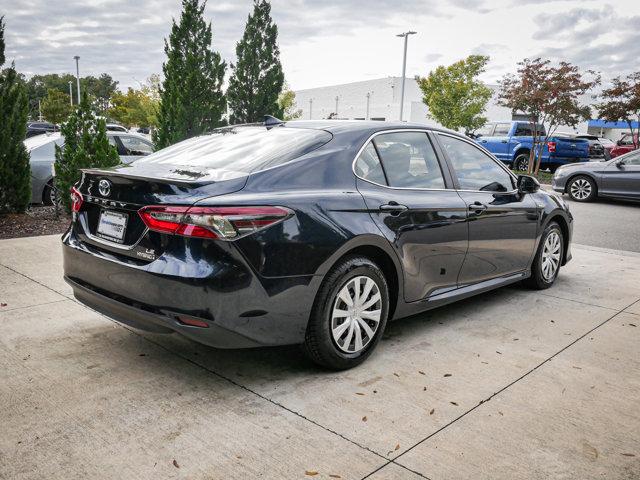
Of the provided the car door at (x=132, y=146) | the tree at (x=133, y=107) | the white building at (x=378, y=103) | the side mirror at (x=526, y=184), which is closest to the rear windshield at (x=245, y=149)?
the side mirror at (x=526, y=184)

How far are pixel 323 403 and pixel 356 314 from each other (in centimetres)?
63

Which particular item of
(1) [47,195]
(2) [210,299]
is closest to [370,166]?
(2) [210,299]

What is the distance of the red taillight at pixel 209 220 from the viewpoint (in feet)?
10.1

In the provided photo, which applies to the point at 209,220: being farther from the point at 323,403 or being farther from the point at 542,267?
the point at 542,267

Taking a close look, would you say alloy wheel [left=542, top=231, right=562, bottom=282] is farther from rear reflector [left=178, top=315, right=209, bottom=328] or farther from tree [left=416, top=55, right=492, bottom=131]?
tree [left=416, top=55, right=492, bottom=131]

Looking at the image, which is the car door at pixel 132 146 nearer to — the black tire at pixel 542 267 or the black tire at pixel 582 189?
the black tire at pixel 542 267

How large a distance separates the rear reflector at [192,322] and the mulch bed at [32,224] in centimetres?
570

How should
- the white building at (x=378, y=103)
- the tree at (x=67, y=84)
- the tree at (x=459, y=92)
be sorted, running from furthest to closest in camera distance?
the tree at (x=67, y=84) → the white building at (x=378, y=103) → the tree at (x=459, y=92)

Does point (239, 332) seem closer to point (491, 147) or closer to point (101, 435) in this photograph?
point (101, 435)

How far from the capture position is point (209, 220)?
308 cm

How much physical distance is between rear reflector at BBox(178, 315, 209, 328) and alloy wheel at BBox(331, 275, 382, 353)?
82 centimetres

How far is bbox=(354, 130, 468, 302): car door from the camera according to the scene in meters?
3.89

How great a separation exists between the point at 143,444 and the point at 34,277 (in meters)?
3.44

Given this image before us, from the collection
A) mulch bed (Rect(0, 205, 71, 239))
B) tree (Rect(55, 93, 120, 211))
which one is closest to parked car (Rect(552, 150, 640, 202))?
tree (Rect(55, 93, 120, 211))
